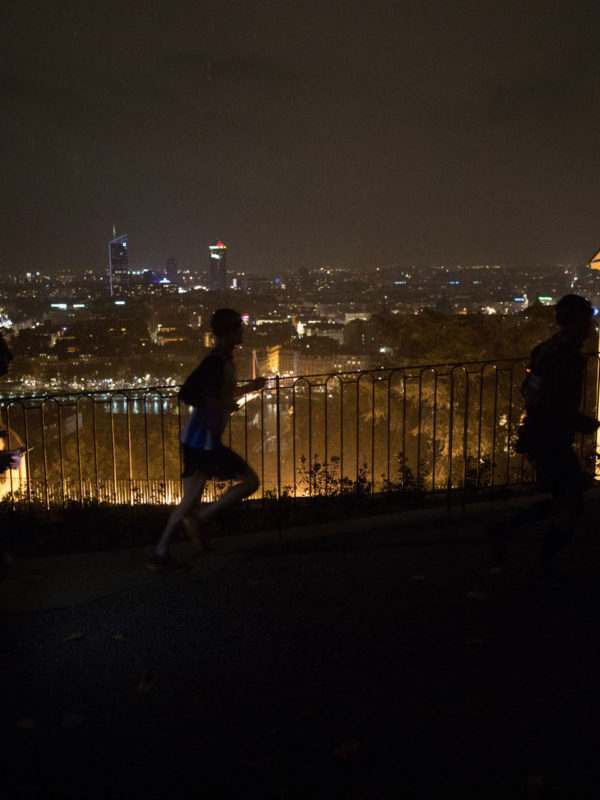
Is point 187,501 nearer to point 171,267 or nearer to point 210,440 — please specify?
point 210,440

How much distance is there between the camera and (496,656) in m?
3.55

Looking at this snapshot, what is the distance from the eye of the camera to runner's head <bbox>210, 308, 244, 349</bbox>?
15.0 ft

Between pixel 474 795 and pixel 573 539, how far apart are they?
3.04 m

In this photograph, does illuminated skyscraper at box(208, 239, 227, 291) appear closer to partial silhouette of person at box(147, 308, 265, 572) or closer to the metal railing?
the metal railing

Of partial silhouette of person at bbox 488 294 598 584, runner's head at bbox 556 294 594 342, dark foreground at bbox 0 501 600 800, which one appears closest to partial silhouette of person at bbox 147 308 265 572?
dark foreground at bbox 0 501 600 800

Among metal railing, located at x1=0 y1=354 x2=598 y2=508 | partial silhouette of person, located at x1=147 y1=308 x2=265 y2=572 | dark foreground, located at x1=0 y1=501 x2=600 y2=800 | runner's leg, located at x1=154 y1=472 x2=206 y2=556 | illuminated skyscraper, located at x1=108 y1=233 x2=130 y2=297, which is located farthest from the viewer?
illuminated skyscraper, located at x1=108 y1=233 x2=130 y2=297

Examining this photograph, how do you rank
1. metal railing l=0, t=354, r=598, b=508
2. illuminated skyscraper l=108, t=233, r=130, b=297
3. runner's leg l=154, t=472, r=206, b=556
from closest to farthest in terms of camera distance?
runner's leg l=154, t=472, r=206, b=556, metal railing l=0, t=354, r=598, b=508, illuminated skyscraper l=108, t=233, r=130, b=297

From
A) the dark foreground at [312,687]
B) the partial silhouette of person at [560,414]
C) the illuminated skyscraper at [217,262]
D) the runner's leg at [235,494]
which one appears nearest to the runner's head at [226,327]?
the runner's leg at [235,494]

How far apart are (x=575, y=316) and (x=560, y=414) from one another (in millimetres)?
601

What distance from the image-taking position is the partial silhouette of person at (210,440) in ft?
14.8

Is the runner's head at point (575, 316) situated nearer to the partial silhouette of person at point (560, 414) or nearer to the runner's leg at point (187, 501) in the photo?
the partial silhouette of person at point (560, 414)

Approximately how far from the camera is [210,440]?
4.59 m

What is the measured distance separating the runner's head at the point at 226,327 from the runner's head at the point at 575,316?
6.62 ft

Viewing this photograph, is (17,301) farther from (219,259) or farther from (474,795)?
(474,795)
